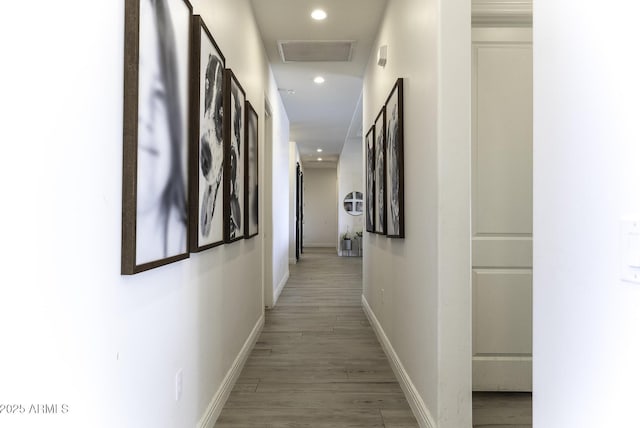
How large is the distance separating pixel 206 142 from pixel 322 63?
2918 mm

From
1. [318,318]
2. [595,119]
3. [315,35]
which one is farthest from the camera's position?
[318,318]

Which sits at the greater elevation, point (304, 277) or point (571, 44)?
point (571, 44)

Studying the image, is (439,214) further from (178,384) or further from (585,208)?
(178,384)

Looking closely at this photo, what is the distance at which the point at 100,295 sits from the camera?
1022 millimetres

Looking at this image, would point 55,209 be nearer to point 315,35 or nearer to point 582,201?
point 582,201

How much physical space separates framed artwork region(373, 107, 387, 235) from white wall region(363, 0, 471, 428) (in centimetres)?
73

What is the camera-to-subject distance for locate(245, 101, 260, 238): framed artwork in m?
2.92

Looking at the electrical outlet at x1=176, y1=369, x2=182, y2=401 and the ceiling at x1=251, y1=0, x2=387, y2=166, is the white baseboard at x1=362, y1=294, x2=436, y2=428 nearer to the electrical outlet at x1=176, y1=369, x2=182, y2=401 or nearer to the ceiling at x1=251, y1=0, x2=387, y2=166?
the electrical outlet at x1=176, y1=369, x2=182, y2=401

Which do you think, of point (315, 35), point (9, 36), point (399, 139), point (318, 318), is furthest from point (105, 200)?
point (318, 318)

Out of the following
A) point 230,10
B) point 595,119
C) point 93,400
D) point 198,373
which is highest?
point 230,10

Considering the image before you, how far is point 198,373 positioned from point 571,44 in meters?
1.88

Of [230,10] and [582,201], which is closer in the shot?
[582,201]

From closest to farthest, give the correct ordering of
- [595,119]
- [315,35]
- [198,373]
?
[595,119]
[198,373]
[315,35]

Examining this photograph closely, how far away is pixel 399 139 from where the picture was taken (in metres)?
2.49
